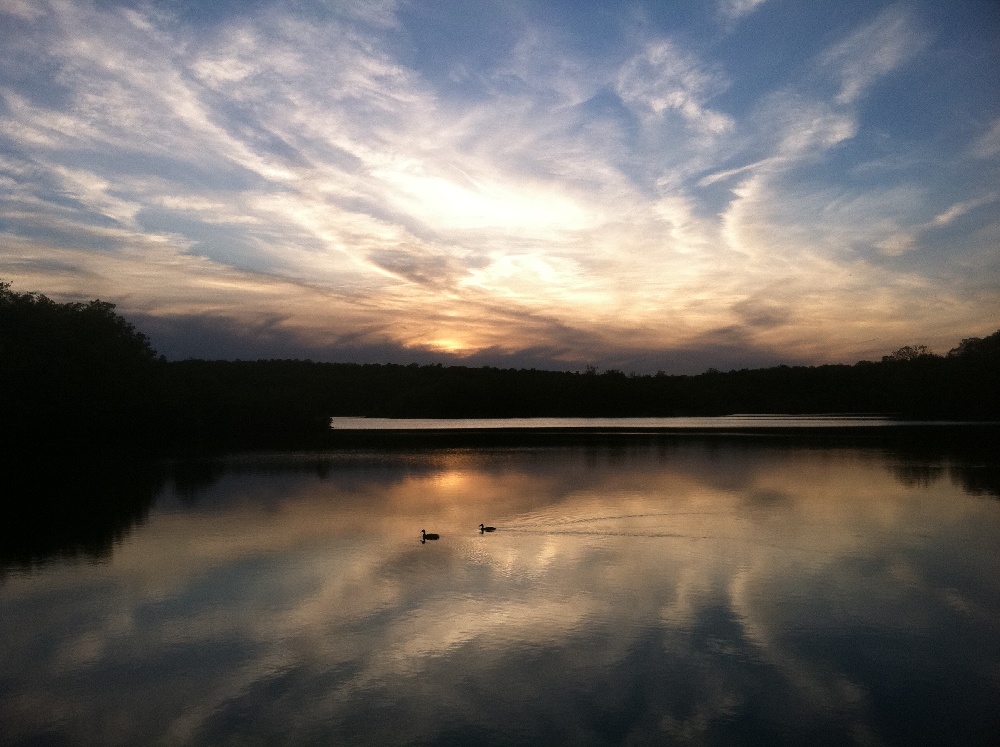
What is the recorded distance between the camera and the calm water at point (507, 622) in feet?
25.0

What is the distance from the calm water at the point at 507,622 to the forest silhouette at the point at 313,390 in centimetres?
2475

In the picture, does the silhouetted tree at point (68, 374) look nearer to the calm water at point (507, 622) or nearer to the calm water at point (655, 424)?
the calm water at point (507, 622)

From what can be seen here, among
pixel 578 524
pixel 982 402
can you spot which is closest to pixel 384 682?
pixel 578 524

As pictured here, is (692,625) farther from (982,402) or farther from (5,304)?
(982,402)

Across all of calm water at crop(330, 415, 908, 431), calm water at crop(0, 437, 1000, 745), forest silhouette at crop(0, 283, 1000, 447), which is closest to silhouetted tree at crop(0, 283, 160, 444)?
forest silhouette at crop(0, 283, 1000, 447)

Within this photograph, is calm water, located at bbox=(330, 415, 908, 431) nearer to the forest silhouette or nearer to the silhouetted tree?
the forest silhouette

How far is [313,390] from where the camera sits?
109 m

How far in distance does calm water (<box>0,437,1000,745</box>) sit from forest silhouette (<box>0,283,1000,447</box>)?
2475 cm

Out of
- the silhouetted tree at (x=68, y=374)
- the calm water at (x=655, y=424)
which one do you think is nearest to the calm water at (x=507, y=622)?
the silhouetted tree at (x=68, y=374)

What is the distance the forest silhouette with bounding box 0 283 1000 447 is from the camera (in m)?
43.5

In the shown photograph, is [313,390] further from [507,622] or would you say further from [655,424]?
[507,622]

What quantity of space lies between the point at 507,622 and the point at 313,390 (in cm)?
10213

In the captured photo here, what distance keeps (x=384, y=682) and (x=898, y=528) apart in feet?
45.2

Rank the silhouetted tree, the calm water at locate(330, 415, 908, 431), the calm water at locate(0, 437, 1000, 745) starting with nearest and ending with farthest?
1. the calm water at locate(0, 437, 1000, 745)
2. the silhouetted tree
3. the calm water at locate(330, 415, 908, 431)
